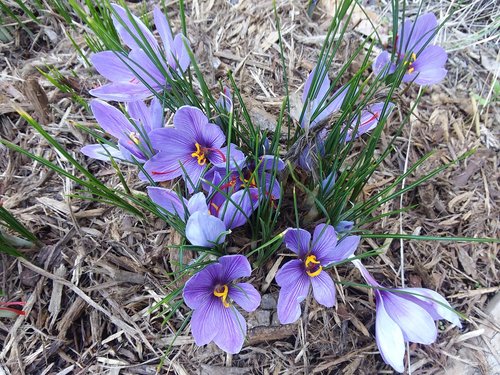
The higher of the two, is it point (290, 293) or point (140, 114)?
point (140, 114)

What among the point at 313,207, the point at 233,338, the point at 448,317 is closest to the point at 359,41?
the point at 313,207

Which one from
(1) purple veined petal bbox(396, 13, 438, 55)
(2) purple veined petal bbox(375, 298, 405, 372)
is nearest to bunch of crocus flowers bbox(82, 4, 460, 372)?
(2) purple veined petal bbox(375, 298, 405, 372)

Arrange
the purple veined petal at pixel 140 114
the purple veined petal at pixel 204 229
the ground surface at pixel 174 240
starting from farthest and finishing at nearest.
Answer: the ground surface at pixel 174 240 < the purple veined petal at pixel 140 114 < the purple veined petal at pixel 204 229

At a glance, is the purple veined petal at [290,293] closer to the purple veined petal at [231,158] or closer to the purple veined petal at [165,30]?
the purple veined petal at [231,158]

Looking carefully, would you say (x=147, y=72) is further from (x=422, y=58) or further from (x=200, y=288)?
(x=422, y=58)

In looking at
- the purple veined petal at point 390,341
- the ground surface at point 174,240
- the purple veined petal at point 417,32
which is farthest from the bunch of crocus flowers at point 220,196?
the purple veined petal at point 417,32

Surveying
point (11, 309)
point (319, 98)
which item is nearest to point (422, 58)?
point (319, 98)
